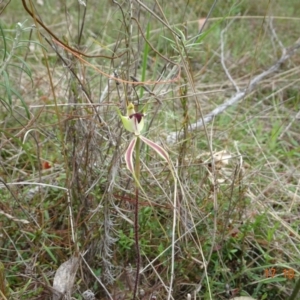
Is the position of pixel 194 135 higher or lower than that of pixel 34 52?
higher

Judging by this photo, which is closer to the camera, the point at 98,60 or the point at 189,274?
the point at 189,274

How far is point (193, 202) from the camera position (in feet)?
4.40

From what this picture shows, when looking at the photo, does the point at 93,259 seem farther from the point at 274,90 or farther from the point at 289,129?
the point at 274,90

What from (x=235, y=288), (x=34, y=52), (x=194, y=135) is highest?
(x=194, y=135)

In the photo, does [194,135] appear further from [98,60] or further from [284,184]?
[98,60]

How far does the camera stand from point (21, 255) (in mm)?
1392

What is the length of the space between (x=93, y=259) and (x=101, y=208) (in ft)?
0.45

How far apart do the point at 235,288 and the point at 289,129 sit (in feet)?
3.27

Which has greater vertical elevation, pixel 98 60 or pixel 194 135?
pixel 194 135

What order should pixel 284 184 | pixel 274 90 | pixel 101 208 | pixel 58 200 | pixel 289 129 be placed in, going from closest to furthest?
pixel 101 208 → pixel 58 200 → pixel 284 184 → pixel 289 129 → pixel 274 90

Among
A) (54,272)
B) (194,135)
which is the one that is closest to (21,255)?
(54,272)

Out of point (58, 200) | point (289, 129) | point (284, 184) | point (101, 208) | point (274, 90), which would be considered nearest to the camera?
point (101, 208)

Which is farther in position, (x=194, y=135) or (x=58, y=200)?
(x=58, y=200)

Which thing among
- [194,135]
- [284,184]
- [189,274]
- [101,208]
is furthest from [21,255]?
[284,184]
